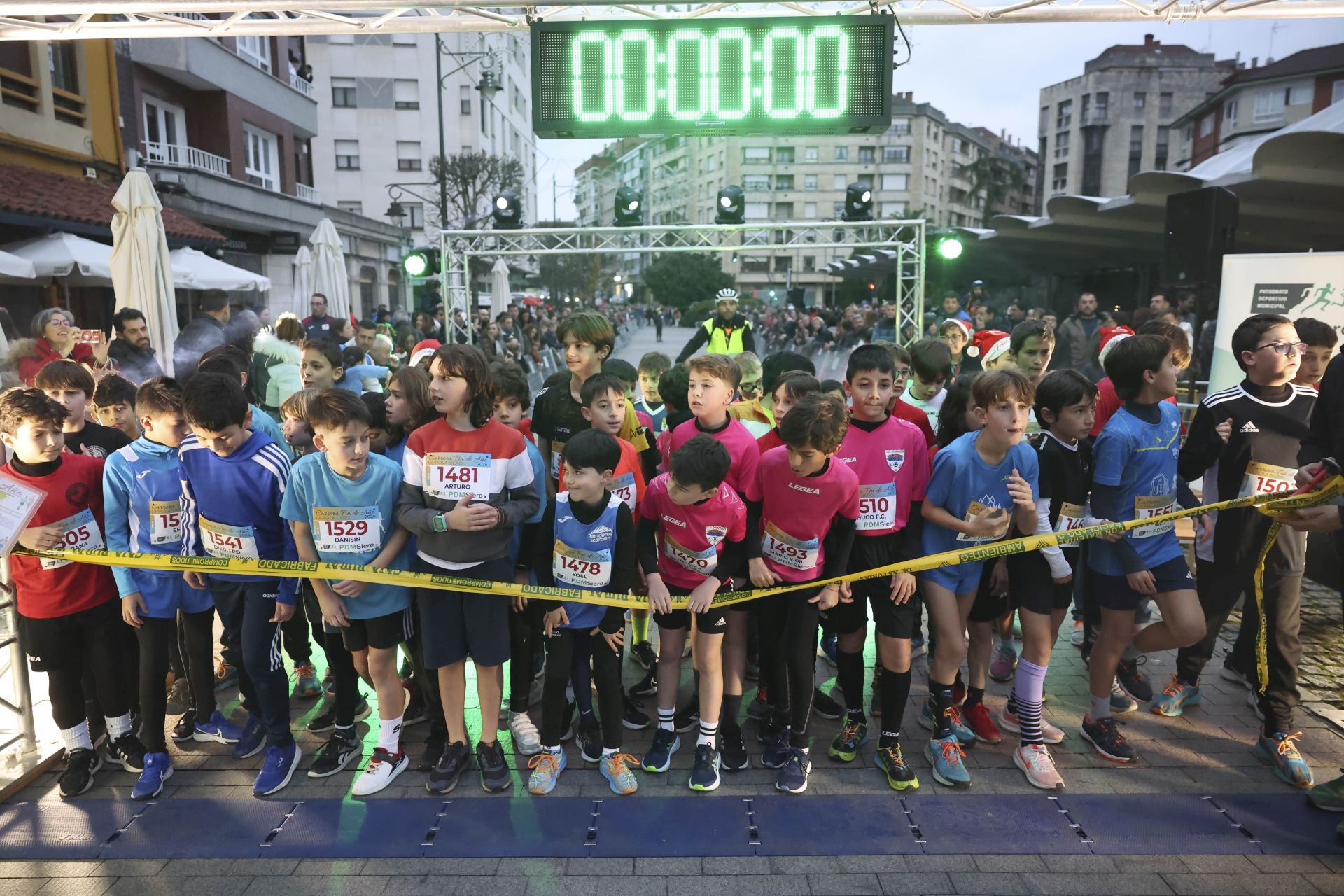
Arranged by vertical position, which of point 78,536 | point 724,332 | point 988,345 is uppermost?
point 724,332

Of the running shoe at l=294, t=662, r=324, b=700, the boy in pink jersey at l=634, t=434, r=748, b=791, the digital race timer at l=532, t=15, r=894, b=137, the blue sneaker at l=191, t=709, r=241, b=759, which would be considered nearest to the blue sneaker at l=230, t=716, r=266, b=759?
the blue sneaker at l=191, t=709, r=241, b=759

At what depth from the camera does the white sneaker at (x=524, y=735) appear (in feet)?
13.6

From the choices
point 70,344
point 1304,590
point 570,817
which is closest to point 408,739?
point 570,817

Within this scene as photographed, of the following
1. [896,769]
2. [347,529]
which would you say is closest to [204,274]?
[347,529]

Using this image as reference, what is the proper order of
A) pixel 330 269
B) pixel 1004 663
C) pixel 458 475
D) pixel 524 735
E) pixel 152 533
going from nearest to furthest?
pixel 458 475
pixel 152 533
pixel 524 735
pixel 1004 663
pixel 330 269

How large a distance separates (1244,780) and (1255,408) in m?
1.72

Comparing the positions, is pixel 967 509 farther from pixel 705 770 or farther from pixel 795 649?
pixel 705 770

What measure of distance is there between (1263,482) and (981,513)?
60.3 inches

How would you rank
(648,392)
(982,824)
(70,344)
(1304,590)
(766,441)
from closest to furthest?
(982,824)
(766,441)
(648,392)
(1304,590)
(70,344)

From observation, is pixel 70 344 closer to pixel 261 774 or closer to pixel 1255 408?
pixel 261 774

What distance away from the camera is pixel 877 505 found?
3.96m

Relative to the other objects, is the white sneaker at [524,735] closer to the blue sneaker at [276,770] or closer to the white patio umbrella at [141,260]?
the blue sneaker at [276,770]

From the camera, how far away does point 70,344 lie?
23.4ft

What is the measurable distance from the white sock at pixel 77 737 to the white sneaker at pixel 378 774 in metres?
1.24
